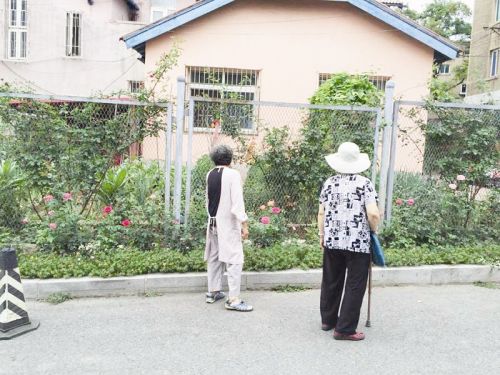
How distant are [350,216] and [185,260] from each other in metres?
2.14

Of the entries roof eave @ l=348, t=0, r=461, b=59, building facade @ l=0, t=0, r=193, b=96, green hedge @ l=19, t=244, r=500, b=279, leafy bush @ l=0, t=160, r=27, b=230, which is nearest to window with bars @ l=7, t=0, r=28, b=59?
building facade @ l=0, t=0, r=193, b=96

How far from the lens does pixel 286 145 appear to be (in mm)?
6492

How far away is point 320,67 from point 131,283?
861 centimetres

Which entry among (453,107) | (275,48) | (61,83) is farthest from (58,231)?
(61,83)

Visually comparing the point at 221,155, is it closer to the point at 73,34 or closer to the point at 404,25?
the point at 404,25

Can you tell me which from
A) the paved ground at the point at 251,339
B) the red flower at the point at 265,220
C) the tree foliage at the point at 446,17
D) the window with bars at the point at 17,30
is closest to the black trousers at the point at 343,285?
the paved ground at the point at 251,339

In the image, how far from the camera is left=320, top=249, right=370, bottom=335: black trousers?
4121 millimetres

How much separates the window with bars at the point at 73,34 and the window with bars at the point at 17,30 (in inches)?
57.6

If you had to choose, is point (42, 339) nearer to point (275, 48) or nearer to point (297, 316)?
point (297, 316)

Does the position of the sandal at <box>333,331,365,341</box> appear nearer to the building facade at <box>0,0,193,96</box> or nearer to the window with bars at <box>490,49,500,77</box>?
the building facade at <box>0,0,193,96</box>

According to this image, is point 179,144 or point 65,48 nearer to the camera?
point 179,144

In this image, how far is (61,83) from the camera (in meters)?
17.2

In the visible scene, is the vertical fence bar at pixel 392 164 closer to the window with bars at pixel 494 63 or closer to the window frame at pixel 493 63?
the window frame at pixel 493 63

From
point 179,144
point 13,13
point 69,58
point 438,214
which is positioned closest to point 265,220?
point 179,144
